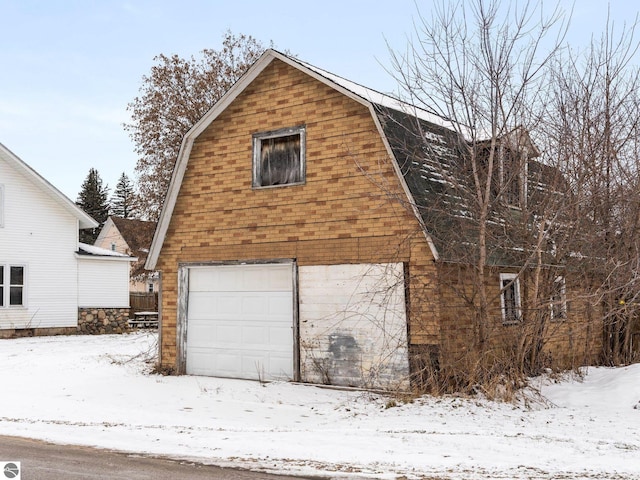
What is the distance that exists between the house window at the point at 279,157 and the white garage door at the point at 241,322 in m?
1.70

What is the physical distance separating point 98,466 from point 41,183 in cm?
2115

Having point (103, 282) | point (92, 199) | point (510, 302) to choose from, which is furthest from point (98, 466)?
point (92, 199)

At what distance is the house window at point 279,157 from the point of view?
42.8 ft

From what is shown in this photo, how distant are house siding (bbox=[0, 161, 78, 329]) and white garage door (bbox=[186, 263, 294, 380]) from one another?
44.2 ft

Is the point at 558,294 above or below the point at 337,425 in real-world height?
above

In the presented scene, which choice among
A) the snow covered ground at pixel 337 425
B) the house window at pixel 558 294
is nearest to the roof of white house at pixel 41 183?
the snow covered ground at pixel 337 425

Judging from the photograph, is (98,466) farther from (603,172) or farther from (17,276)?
(17,276)

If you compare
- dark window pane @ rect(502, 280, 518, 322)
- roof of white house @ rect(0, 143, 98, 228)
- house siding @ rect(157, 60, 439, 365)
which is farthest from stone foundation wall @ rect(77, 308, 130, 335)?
dark window pane @ rect(502, 280, 518, 322)

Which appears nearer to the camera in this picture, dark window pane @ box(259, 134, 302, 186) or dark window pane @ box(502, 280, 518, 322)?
dark window pane @ box(502, 280, 518, 322)

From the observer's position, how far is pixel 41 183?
84.3 feet

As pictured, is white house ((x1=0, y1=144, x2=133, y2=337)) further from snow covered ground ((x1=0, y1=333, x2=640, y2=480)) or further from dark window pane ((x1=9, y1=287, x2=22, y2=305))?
snow covered ground ((x1=0, y1=333, x2=640, y2=480))

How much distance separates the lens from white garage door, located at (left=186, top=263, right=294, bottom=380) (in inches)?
512

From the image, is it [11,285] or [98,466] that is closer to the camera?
[98,466]

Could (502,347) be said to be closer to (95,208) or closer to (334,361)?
(334,361)
